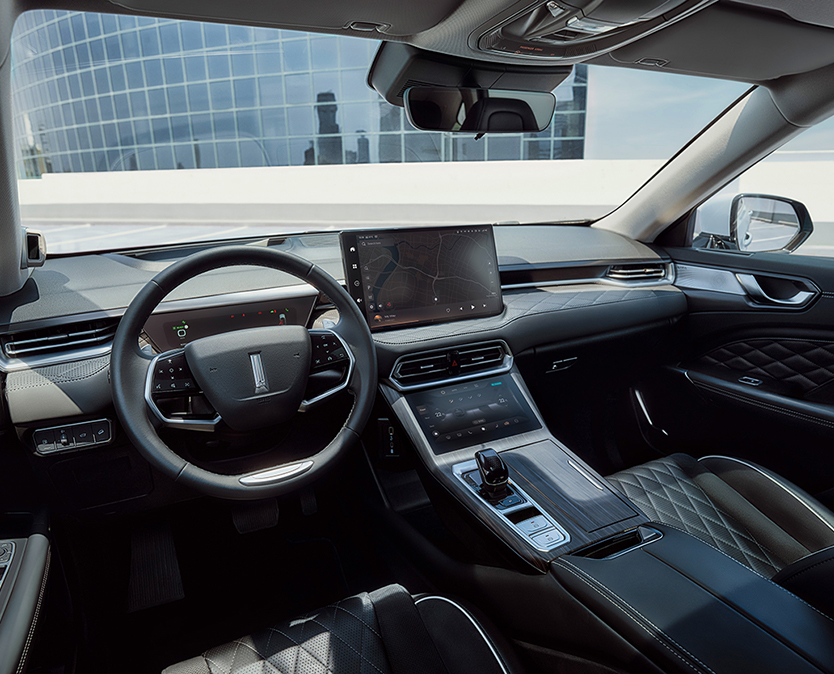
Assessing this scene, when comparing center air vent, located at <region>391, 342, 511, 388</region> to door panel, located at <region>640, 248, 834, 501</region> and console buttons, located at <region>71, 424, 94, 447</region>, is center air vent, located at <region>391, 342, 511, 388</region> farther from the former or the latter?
door panel, located at <region>640, 248, 834, 501</region>

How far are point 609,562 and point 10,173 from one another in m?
1.85

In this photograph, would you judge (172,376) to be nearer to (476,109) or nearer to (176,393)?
(176,393)

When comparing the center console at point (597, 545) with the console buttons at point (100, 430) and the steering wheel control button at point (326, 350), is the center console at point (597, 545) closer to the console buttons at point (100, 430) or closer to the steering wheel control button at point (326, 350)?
the steering wheel control button at point (326, 350)

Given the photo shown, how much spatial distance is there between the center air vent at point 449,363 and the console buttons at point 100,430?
88cm

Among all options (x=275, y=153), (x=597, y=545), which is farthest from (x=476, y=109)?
(x=275, y=153)

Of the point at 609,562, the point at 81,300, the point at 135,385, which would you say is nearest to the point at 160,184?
the point at 81,300

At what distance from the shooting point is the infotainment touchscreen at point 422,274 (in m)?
1.95

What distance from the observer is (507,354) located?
2133 millimetres

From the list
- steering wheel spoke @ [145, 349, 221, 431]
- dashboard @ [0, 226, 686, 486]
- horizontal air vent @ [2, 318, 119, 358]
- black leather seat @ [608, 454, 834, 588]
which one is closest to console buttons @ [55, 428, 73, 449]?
dashboard @ [0, 226, 686, 486]

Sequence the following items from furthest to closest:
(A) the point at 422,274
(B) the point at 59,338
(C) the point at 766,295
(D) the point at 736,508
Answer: (C) the point at 766,295, (A) the point at 422,274, (D) the point at 736,508, (B) the point at 59,338

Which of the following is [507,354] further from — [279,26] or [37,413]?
[37,413]

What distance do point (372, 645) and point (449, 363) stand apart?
971 millimetres

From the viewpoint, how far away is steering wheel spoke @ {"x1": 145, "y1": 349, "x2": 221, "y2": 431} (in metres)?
1.36

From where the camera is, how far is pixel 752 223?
8.91ft
